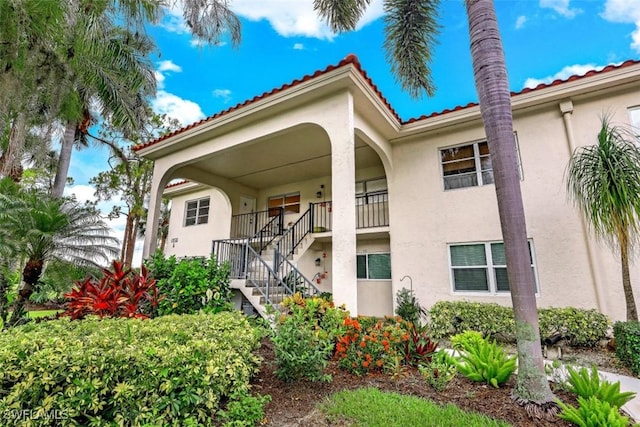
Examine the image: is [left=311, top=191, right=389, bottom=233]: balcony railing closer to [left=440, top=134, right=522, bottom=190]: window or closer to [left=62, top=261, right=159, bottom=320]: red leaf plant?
[left=440, top=134, right=522, bottom=190]: window

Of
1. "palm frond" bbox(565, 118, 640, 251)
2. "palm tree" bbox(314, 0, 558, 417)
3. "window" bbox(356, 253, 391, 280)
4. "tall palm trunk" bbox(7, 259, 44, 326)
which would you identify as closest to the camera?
"palm tree" bbox(314, 0, 558, 417)

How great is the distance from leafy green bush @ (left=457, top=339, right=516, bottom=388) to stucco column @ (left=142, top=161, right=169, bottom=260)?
31.1 feet

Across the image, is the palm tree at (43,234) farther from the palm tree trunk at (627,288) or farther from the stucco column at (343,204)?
the palm tree trunk at (627,288)

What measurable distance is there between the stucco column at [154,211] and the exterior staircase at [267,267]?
2.25 metres

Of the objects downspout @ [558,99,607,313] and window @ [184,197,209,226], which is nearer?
downspout @ [558,99,607,313]

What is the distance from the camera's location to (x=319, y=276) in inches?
453

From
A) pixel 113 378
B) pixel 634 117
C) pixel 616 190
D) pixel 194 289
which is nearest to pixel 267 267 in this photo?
pixel 194 289

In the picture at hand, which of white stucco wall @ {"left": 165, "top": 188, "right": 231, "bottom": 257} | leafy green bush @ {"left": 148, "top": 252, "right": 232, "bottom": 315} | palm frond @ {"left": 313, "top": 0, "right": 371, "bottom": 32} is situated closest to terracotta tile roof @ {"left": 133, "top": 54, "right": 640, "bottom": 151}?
palm frond @ {"left": 313, "top": 0, "right": 371, "bottom": 32}

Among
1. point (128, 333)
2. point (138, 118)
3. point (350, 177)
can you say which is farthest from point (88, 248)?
point (138, 118)

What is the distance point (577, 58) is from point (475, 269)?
22.2 feet

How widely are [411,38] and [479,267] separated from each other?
624 centimetres

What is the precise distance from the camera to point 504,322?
6.96m

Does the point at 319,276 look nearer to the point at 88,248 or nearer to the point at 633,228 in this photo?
the point at 88,248

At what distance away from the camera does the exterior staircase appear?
7.43m
